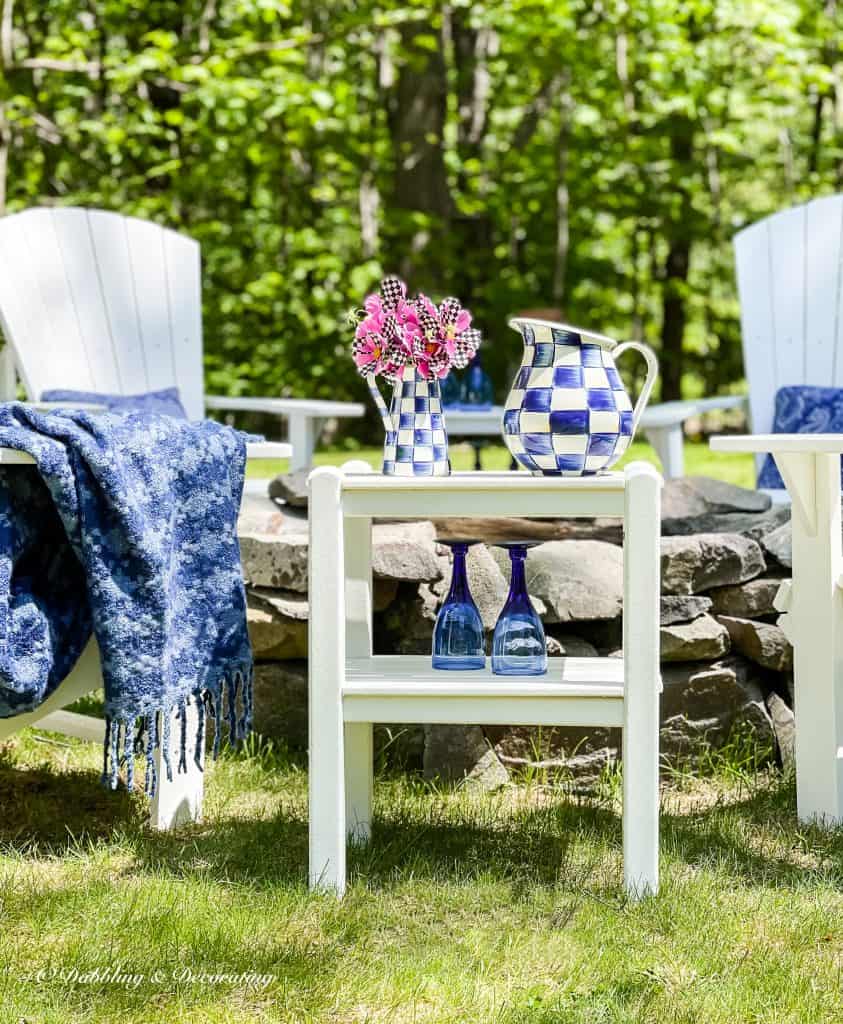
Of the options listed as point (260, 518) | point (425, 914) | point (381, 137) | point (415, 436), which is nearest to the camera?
point (425, 914)

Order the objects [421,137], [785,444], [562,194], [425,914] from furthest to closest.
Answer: [562,194] < [421,137] < [785,444] < [425,914]

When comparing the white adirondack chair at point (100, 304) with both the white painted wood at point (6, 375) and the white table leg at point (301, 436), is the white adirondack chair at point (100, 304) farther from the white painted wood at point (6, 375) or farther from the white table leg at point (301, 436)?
the white table leg at point (301, 436)

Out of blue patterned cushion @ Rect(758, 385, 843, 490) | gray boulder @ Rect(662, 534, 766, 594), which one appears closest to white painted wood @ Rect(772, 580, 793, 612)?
gray boulder @ Rect(662, 534, 766, 594)

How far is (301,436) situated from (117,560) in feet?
5.90

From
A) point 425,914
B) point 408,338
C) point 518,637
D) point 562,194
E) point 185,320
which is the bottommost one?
point 425,914

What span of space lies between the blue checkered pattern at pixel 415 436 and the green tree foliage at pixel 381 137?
12.4ft

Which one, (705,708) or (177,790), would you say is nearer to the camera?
(177,790)

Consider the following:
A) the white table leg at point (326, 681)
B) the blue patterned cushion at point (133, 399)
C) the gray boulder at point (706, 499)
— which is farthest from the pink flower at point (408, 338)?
the blue patterned cushion at point (133, 399)

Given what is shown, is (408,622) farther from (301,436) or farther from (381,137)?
(381,137)

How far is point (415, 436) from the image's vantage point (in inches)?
76.4

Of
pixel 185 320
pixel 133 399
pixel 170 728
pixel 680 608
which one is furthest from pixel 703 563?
pixel 185 320

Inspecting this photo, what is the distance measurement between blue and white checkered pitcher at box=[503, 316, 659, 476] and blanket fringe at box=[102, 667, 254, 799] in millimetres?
594

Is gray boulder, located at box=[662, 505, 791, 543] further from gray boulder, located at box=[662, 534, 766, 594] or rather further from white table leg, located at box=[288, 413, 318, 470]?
white table leg, located at box=[288, 413, 318, 470]

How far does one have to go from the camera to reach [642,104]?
8.57 metres
